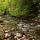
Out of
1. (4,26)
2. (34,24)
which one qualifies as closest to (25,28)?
(34,24)

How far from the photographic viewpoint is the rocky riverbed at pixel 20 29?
1.34 m

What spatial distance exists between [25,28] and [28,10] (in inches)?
10.5

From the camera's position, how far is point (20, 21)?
1.52 m

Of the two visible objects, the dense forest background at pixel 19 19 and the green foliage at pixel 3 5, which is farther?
the green foliage at pixel 3 5

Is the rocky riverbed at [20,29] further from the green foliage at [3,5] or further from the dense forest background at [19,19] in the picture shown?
the green foliage at [3,5]

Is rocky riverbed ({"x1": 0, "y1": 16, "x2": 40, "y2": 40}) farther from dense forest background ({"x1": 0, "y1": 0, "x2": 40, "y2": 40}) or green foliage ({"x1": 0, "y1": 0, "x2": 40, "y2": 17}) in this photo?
green foliage ({"x1": 0, "y1": 0, "x2": 40, "y2": 17})

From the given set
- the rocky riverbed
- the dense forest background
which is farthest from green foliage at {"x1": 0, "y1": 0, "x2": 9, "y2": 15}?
the rocky riverbed

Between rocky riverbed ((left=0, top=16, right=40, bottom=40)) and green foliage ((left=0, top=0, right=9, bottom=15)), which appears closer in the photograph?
rocky riverbed ((left=0, top=16, right=40, bottom=40))

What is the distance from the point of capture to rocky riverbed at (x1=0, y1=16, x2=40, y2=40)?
1.34 m

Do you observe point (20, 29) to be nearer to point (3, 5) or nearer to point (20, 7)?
point (20, 7)

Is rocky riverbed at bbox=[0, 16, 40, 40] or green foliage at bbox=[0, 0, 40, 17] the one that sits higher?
green foliage at bbox=[0, 0, 40, 17]

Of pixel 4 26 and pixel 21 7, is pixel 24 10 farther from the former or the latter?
pixel 4 26

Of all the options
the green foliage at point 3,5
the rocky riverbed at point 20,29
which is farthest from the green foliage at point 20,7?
the rocky riverbed at point 20,29

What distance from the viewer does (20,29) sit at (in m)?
1.40
